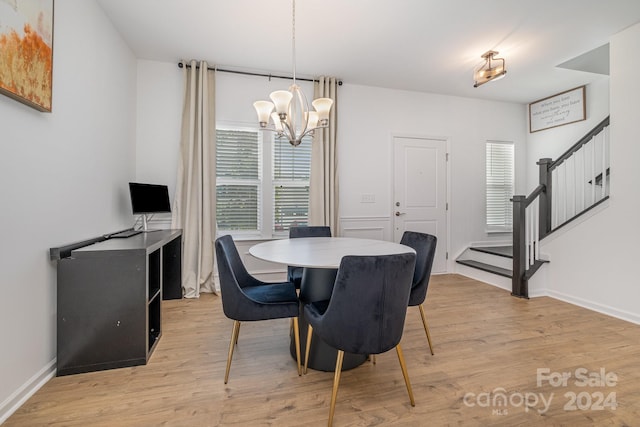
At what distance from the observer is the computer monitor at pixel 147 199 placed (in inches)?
116

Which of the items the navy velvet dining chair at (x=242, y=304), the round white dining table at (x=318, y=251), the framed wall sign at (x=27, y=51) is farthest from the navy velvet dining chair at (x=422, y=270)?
the framed wall sign at (x=27, y=51)

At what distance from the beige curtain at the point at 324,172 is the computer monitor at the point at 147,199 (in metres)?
1.74

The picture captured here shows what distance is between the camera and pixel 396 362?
6.81ft

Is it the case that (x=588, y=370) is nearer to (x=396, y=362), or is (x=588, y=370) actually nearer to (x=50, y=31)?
(x=396, y=362)

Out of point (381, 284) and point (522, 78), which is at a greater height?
point (522, 78)

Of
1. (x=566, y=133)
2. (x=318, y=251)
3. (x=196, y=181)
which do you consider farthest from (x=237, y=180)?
(x=566, y=133)

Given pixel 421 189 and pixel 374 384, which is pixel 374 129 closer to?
pixel 421 189

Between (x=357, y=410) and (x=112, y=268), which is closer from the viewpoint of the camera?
(x=357, y=410)

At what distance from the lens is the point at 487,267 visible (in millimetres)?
4172

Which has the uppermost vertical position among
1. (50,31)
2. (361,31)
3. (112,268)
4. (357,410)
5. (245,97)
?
(361,31)

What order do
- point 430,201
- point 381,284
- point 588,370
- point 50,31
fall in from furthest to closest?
point 430,201 < point 588,370 < point 50,31 < point 381,284

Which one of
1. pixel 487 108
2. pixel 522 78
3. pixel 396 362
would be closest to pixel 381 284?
pixel 396 362

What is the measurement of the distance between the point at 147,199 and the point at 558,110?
19.2 feet

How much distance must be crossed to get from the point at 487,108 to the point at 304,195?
133 inches
